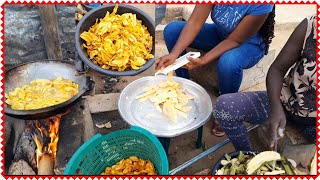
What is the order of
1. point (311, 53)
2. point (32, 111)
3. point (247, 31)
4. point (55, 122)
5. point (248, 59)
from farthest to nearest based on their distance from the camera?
point (248, 59)
point (247, 31)
point (55, 122)
point (32, 111)
point (311, 53)

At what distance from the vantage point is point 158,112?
267 cm

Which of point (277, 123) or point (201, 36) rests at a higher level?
point (201, 36)

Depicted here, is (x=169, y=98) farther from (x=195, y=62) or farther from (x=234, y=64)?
(x=234, y=64)

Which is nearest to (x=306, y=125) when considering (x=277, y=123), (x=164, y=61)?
(x=277, y=123)

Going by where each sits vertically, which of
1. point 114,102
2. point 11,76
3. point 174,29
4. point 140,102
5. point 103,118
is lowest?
point 103,118

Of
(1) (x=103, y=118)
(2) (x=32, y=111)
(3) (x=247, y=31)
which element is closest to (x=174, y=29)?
(3) (x=247, y=31)

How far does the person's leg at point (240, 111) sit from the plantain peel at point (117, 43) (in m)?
0.67

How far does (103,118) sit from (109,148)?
1098 millimetres

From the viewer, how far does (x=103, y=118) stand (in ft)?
11.2

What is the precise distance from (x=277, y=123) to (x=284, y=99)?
29cm

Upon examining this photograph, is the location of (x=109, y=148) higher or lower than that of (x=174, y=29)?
lower

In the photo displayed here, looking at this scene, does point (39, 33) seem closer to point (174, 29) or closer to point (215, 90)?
point (174, 29)

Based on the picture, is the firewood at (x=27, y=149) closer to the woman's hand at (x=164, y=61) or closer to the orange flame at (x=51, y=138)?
the orange flame at (x=51, y=138)

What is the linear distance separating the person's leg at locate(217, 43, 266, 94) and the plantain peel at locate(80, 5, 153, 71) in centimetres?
72
